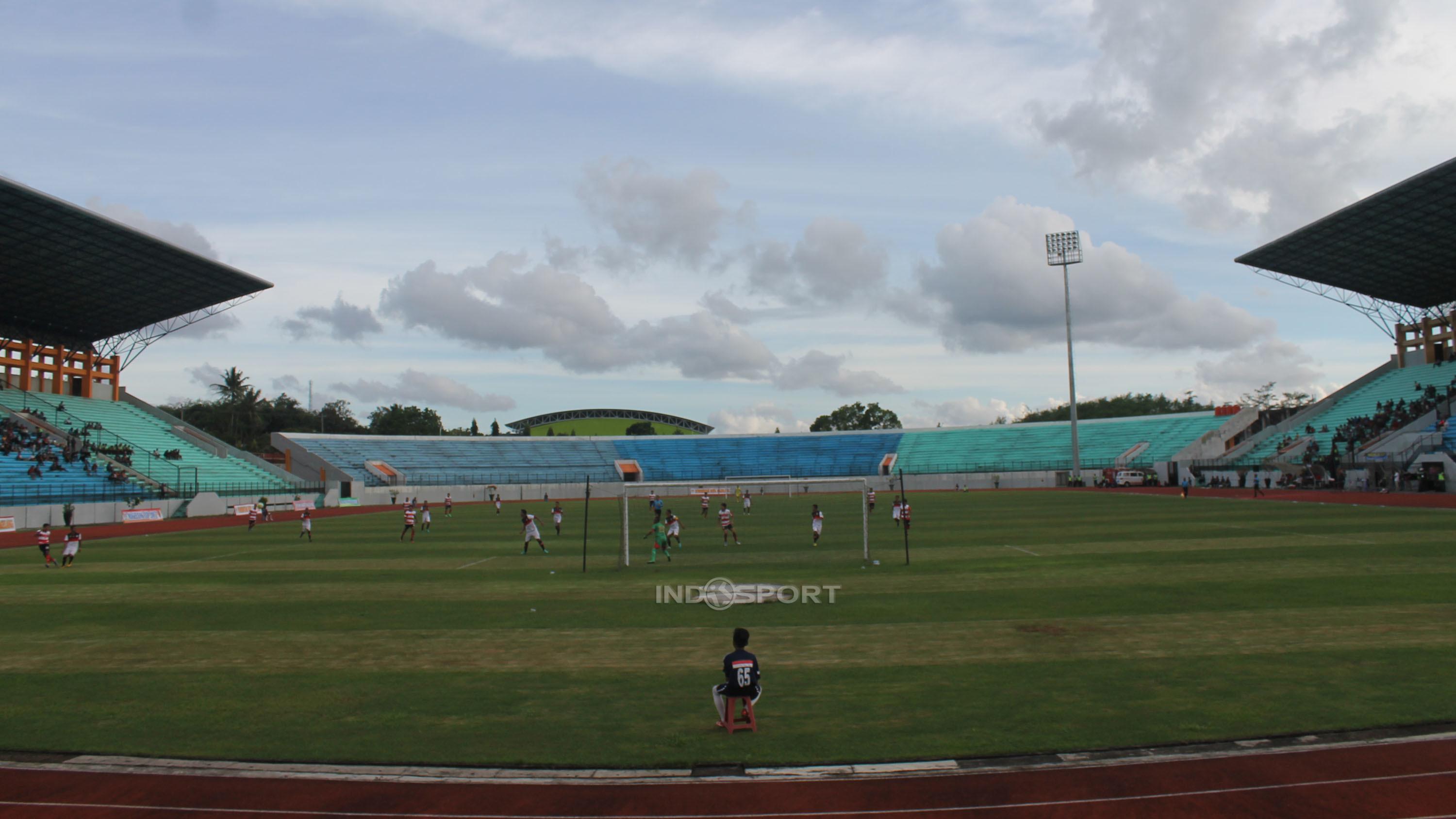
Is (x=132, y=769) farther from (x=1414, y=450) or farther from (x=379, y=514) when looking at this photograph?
(x=1414, y=450)

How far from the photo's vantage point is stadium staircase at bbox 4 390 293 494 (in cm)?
5866

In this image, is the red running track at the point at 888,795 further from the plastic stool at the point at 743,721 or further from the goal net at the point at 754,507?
the goal net at the point at 754,507

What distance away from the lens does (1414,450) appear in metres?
50.7

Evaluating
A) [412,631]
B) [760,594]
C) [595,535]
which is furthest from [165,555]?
[760,594]

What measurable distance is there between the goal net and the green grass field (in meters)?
2.40

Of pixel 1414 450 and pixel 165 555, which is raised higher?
pixel 1414 450

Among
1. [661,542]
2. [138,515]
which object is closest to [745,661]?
[661,542]

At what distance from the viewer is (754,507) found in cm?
5803

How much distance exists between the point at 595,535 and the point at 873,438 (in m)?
73.7

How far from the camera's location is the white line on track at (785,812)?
7691 mm

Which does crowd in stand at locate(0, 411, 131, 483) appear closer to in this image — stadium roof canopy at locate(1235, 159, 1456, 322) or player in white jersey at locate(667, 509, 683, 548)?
player in white jersey at locate(667, 509, 683, 548)

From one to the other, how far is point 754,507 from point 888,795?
5016 cm

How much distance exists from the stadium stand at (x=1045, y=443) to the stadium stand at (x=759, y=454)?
4.42 metres

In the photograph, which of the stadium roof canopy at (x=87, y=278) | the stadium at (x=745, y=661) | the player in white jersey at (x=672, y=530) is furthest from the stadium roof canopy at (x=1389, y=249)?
the stadium roof canopy at (x=87, y=278)
